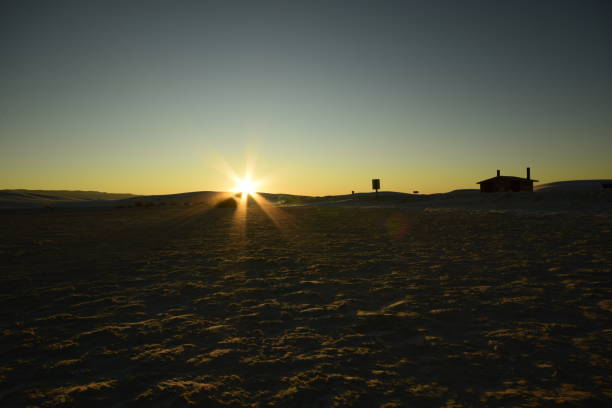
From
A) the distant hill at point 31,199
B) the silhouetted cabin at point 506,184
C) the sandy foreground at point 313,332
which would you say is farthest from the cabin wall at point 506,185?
the distant hill at point 31,199

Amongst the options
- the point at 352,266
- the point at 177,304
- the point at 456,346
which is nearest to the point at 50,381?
the point at 177,304

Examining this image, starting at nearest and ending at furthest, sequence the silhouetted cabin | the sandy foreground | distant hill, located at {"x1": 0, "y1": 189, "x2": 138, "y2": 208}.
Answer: the sandy foreground
the silhouetted cabin
distant hill, located at {"x1": 0, "y1": 189, "x2": 138, "y2": 208}

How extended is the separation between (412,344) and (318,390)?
110 centimetres

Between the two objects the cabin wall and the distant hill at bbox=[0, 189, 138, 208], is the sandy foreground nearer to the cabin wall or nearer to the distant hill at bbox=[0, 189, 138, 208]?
the cabin wall

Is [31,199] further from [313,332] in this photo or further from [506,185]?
[313,332]

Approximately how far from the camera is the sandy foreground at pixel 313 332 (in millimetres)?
2320

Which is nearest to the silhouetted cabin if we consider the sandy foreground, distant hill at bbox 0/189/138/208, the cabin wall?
the cabin wall

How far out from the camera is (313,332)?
3330 millimetres

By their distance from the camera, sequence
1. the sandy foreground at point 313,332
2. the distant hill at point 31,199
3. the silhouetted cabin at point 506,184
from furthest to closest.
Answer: the distant hill at point 31,199 → the silhouetted cabin at point 506,184 → the sandy foreground at point 313,332

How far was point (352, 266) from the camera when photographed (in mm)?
6367

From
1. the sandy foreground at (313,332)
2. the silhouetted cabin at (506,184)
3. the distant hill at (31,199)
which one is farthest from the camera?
the distant hill at (31,199)

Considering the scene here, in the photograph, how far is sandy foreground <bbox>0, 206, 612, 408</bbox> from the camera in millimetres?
2320

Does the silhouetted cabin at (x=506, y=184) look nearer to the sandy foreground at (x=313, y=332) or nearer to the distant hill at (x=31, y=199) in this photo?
the sandy foreground at (x=313, y=332)

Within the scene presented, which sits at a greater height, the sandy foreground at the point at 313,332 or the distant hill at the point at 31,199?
the distant hill at the point at 31,199
